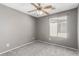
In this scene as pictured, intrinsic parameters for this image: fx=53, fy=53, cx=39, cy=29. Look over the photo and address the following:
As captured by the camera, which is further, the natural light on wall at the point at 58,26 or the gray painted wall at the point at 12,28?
the natural light on wall at the point at 58,26

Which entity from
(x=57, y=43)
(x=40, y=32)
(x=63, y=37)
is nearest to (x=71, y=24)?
(x=63, y=37)

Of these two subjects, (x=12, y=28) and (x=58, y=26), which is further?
(x=58, y=26)

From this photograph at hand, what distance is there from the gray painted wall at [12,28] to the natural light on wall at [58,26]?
1.91 metres

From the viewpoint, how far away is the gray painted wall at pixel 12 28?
2438 mm

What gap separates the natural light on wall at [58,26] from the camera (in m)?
3.33

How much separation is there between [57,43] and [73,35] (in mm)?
1127

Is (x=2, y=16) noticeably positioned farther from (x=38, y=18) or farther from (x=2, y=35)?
(x=38, y=18)

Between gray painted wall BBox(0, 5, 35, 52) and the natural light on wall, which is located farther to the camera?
the natural light on wall

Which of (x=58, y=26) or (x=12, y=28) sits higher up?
(x=58, y=26)

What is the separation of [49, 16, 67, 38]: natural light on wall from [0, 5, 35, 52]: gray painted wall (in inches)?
75.3

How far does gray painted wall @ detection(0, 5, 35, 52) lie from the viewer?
244 centimetres

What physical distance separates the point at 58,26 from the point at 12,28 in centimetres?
287

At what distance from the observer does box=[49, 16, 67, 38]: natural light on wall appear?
3.33m

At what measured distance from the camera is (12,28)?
2846mm
